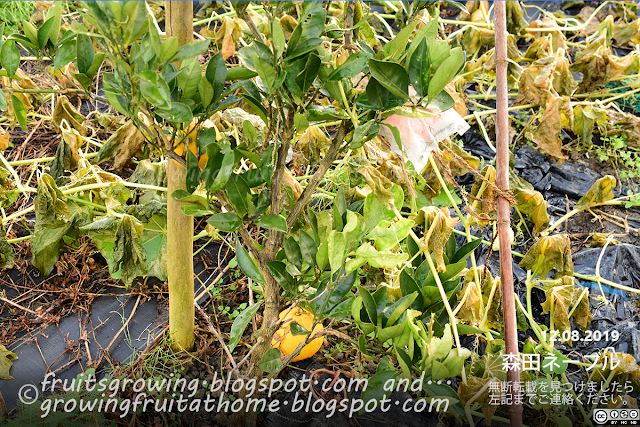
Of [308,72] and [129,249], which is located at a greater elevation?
[308,72]

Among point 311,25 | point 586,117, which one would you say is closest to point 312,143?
point 311,25

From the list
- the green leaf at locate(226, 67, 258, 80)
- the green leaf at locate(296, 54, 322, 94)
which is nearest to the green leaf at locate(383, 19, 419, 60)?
the green leaf at locate(296, 54, 322, 94)

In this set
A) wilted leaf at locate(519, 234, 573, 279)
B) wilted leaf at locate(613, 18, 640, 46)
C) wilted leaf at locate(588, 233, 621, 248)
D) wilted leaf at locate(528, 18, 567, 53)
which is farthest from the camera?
wilted leaf at locate(613, 18, 640, 46)

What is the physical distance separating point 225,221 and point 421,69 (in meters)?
0.45

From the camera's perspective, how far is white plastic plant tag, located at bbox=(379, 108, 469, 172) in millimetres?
941

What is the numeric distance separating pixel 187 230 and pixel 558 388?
106 centimetres

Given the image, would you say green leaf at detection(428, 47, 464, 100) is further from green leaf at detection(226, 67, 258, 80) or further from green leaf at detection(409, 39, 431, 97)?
green leaf at detection(226, 67, 258, 80)

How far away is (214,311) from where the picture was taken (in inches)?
63.7

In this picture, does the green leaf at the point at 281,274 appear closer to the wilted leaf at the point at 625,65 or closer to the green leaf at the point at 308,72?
the green leaf at the point at 308,72

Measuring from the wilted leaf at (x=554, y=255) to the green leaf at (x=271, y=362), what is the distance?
1.02 m

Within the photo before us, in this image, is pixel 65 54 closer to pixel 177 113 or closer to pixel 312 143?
pixel 177 113

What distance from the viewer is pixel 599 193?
199 cm

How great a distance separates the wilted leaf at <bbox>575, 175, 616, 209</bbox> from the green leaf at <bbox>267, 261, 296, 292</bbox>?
1.55 metres

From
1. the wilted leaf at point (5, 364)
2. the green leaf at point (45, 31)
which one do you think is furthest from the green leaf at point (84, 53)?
the wilted leaf at point (5, 364)
